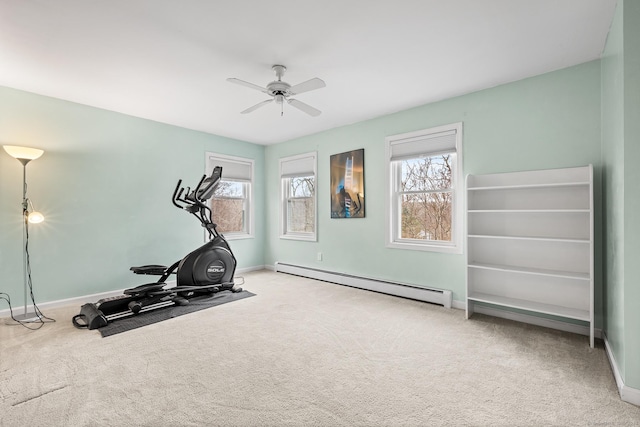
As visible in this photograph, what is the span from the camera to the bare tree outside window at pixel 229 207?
17.5 feet

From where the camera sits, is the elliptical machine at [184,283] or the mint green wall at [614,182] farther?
the elliptical machine at [184,283]

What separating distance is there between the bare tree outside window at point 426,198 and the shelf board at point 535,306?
854mm

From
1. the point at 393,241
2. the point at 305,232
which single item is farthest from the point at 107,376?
the point at 305,232

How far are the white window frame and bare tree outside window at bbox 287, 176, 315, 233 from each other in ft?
0.26

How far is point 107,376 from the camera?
6.79 feet

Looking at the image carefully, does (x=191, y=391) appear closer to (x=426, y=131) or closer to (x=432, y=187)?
(x=432, y=187)

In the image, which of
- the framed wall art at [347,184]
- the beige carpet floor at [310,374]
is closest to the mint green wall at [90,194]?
the beige carpet floor at [310,374]

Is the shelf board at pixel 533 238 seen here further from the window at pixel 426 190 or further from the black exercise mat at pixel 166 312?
the black exercise mat at pixel 166 312

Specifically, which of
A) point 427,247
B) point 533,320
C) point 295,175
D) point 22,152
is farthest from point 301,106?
point 533,320

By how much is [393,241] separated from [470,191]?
131 cm

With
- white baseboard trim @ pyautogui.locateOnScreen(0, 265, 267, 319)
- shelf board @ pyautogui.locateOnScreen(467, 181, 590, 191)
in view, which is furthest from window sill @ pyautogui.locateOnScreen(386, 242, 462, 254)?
white baseboard trim @ pyautogui.locateOnScreen(0, 265, 267, 319)

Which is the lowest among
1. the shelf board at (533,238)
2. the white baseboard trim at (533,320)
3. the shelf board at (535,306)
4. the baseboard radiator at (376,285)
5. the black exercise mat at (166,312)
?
the black exercise mat at (166,312)

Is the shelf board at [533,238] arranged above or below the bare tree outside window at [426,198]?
below

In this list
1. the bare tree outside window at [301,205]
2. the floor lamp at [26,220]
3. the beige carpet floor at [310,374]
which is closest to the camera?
the beige carpet floor at [310,374]
